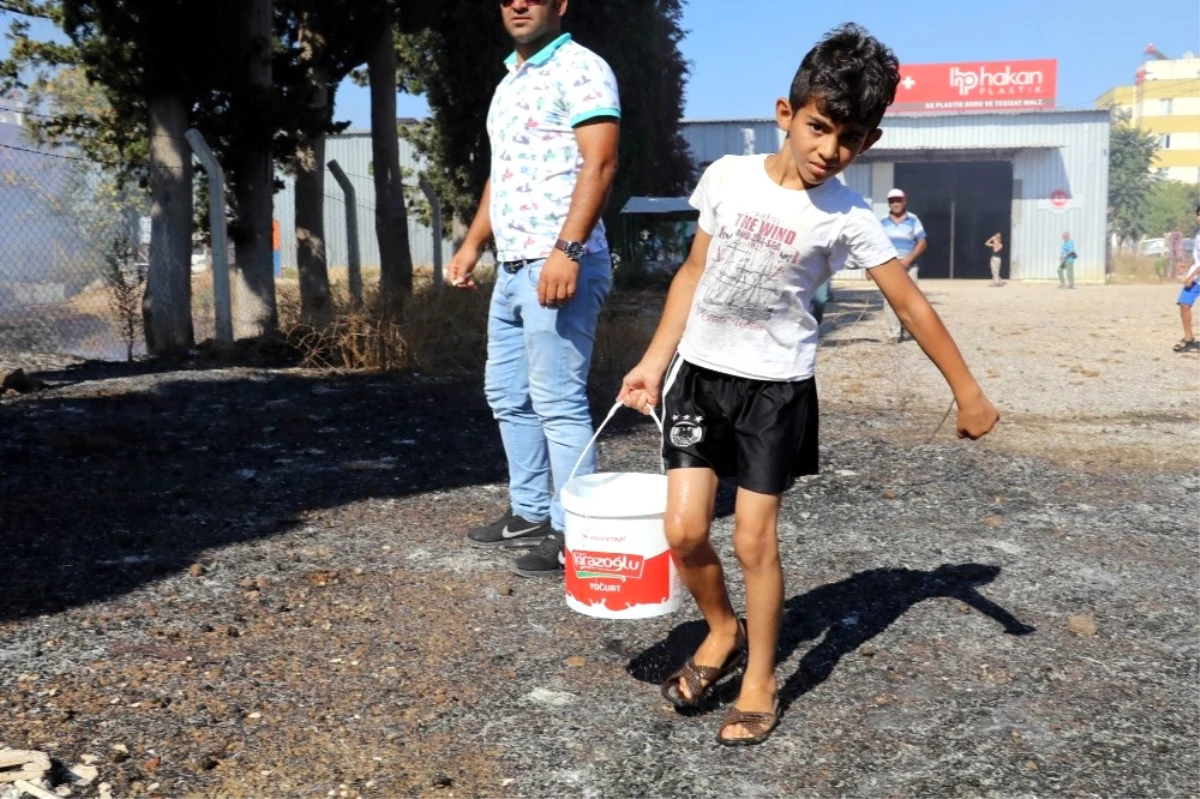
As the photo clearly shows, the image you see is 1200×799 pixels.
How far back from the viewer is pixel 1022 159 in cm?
4559

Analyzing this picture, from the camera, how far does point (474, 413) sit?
26.5ft

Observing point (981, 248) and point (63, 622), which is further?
point (981, 248)

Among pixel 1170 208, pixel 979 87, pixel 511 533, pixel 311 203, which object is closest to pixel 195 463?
pixel 511 533

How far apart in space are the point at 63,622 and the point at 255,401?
4474 mm

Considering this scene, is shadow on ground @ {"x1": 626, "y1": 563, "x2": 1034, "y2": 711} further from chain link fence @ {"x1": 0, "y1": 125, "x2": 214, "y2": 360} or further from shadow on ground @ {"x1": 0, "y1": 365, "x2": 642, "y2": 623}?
chain link fence @ {"x1": 0, "y1": 125, "x2": 214, "y2": 360}

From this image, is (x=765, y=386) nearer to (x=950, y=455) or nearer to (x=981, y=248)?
(x=950, y=455)

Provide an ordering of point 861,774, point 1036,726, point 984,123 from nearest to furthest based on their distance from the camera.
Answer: point 861,774 → point 1036,726 → point 984,123

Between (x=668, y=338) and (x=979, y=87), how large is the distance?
162 ft

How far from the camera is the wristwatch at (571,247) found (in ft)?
13.1

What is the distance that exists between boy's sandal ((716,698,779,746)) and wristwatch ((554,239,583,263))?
1.59 meters

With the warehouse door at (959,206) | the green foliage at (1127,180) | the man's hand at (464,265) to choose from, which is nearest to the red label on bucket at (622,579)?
the man's hand at (464,265)

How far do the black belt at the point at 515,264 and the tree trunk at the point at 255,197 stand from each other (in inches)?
319

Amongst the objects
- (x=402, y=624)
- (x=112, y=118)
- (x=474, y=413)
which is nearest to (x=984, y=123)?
(x=112, y=118)

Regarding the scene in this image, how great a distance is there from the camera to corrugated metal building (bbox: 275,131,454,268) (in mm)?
37406
